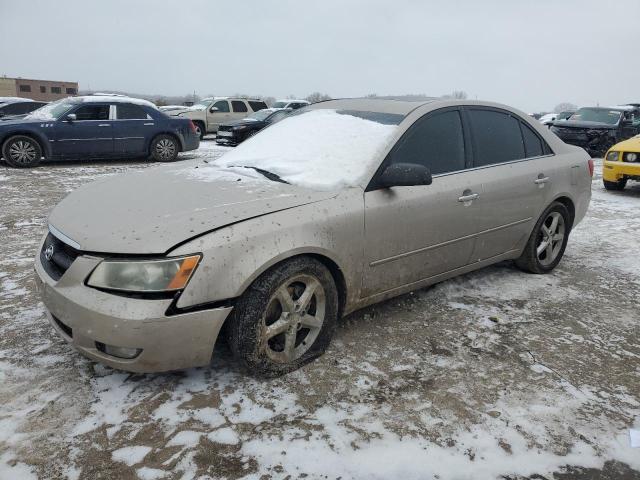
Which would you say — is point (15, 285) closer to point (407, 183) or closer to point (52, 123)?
point (407, 183)

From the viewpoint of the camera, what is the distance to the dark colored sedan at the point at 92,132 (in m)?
9.80

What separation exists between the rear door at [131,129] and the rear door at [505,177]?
9.01 metres

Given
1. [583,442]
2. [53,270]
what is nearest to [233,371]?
[53,270]

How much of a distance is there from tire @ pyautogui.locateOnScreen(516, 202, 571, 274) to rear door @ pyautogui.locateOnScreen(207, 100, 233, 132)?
53.0 ft

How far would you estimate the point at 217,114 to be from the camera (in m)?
18.9

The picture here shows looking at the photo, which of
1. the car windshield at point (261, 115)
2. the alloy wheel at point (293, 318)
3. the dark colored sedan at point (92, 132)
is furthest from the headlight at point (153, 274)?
the car windshield at point (261, 115)

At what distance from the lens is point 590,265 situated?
4805mm

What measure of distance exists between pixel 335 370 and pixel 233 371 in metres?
0.57

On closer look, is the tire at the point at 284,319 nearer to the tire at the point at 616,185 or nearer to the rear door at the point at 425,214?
the rear door at the point at 425,214

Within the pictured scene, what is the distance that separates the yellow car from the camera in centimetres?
865

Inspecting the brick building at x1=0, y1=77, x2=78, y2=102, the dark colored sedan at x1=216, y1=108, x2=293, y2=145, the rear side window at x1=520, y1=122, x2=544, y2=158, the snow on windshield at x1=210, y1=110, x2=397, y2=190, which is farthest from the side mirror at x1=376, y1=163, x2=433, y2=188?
the brick building at x1=0, y1=77, x2=78, y2=102

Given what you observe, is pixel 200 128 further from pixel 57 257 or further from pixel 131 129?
pixel 57 257

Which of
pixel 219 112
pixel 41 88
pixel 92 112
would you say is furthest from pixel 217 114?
pixel 41 88

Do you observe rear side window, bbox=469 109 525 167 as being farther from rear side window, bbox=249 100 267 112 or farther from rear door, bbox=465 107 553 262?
rear side window, bbox=249 100 267 112
